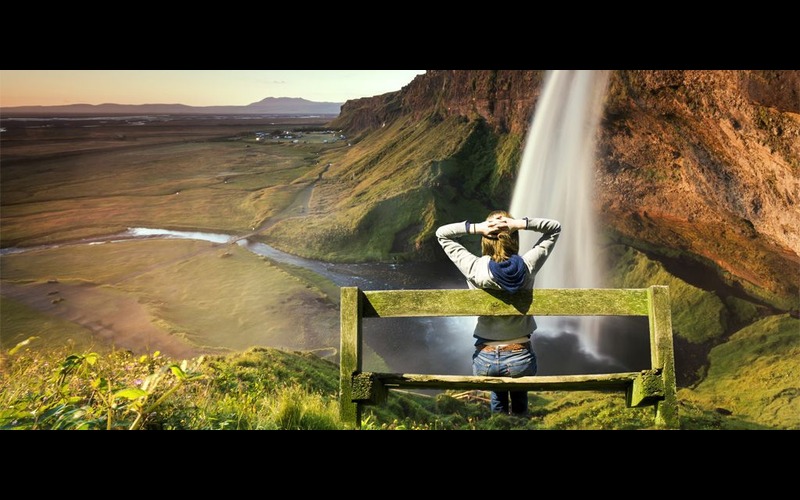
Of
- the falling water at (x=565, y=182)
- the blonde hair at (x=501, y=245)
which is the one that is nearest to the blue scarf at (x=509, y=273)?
the blonde hair at (x=501, y=245)

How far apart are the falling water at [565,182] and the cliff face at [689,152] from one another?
24cm

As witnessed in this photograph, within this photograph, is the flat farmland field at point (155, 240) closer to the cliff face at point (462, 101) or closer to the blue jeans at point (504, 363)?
the cliff face at point (462, 101)

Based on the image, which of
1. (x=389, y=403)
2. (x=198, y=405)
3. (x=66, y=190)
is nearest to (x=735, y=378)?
(x=389, y=403)

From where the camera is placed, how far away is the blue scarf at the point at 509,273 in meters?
3.80

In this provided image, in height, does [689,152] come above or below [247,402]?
above

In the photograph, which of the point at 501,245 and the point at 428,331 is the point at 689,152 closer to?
the point at 428,331

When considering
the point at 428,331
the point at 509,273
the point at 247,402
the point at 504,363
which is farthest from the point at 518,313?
the point at 428,331

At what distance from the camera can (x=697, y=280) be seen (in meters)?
9.02

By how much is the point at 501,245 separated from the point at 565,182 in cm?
641

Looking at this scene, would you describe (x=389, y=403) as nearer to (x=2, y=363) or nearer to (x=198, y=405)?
(x=198, y=405)

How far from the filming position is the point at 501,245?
4.10 m

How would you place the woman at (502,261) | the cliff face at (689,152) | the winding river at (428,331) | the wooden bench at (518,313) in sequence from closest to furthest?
1. the wooden bench at (518,313)
2. the woman at (502,261)
3. the cliff face at (689,152)
4. the winding river at (428,331)

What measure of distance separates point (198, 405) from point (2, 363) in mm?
4911

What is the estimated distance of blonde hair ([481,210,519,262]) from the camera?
4074 millimetres
